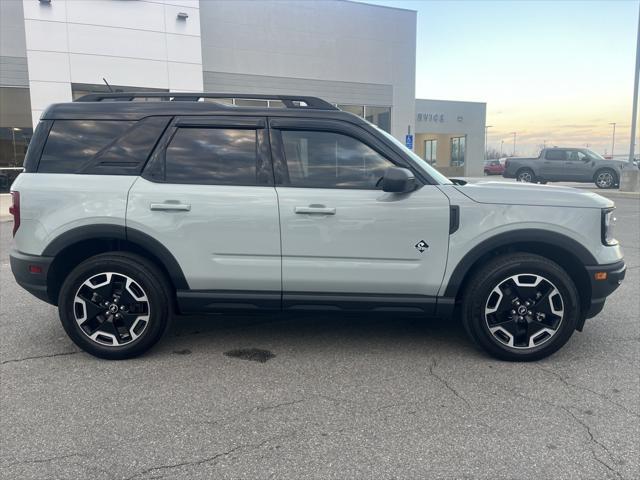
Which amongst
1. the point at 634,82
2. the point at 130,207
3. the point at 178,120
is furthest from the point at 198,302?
the point at 634,82

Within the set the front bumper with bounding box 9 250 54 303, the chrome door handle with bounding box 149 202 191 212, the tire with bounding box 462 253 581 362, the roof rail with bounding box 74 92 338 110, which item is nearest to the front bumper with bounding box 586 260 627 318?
the tire with bounding box 462 253 581 362

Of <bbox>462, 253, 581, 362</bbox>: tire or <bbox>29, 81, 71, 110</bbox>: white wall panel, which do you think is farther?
<bbox>29, 81, 71, 110</bbox>: white wall panel

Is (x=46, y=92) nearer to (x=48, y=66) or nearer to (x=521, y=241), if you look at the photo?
(x=48, y=66)

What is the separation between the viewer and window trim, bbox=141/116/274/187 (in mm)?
3539

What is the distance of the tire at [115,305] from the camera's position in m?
3.53

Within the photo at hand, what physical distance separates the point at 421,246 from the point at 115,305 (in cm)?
240

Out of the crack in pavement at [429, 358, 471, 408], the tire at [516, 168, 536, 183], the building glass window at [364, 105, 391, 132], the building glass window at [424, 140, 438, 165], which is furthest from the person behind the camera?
the building glass window at [424, 140, 438, 165]

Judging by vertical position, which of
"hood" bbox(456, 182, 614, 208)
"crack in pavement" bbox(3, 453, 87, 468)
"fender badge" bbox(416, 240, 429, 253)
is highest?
"hood" bbox(456, 182, 614, 208)

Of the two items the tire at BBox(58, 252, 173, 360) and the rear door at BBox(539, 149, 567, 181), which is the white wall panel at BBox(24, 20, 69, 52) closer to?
the tire at BBox(58, 252, 173, 360)

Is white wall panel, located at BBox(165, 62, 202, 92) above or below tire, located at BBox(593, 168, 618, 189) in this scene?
above

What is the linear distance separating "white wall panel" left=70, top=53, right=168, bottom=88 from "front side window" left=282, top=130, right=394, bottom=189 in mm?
15923

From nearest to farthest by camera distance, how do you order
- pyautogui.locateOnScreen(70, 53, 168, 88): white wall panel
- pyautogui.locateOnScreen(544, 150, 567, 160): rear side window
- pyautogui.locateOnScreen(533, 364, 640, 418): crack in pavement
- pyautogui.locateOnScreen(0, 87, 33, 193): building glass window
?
pyautogui.locateOnScreen(533, 364, 640, 418): crack in pavement → pyautogui.locateOnScreen(70, 53, 168, 88): white wall panel → pyautogui.locateOnScreen(0, 87, 33, 193): building glass window → pyautogui.locateOnScreen(544, 150, 567, 160): rear side window

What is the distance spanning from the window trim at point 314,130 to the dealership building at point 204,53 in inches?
Result: 580

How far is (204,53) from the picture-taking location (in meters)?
19.8
